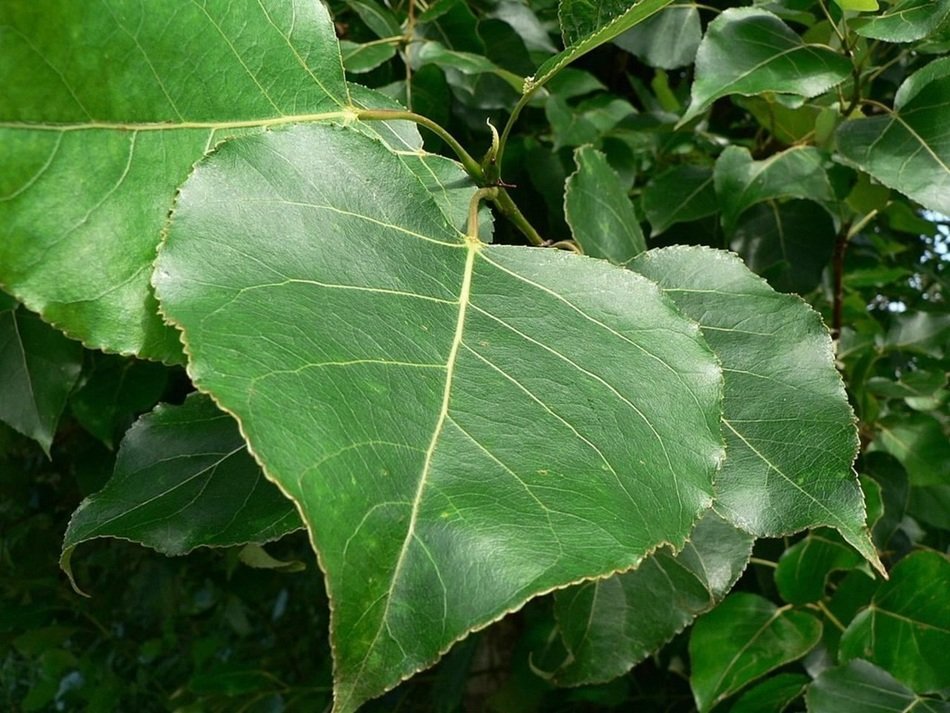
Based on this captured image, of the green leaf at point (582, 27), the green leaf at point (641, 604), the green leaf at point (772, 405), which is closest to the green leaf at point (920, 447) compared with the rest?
the green leaf at point (641, 604)

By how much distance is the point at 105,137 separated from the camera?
388 mm

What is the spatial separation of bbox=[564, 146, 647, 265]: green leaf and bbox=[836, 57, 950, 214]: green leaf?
0.21 meters

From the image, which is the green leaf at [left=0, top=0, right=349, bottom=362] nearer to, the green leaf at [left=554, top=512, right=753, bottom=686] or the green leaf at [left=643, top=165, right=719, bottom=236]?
the green leaf at [left=554, top=512, right=753, bottom=686]

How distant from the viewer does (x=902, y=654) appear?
0.83 meters

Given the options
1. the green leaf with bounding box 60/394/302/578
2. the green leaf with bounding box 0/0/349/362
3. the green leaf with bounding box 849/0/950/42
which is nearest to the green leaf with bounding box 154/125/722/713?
the green leaf with bounding box 0/0/349/362

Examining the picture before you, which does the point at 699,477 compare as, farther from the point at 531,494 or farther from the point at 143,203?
the point at 143,203

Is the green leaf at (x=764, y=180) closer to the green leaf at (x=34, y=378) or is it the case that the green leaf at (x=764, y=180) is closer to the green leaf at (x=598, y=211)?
the green leaf at (x=598, y=211)

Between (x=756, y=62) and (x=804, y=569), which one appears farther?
(x=804, y=569)

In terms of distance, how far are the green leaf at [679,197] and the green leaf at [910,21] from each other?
0.82ft

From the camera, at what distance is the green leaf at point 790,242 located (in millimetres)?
983

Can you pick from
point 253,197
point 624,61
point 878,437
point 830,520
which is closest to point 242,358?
point 253,197

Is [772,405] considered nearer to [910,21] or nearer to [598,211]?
[598,211]

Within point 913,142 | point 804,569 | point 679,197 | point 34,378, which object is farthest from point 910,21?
point 34,378

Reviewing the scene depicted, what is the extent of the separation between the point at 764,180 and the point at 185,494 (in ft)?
2.00
